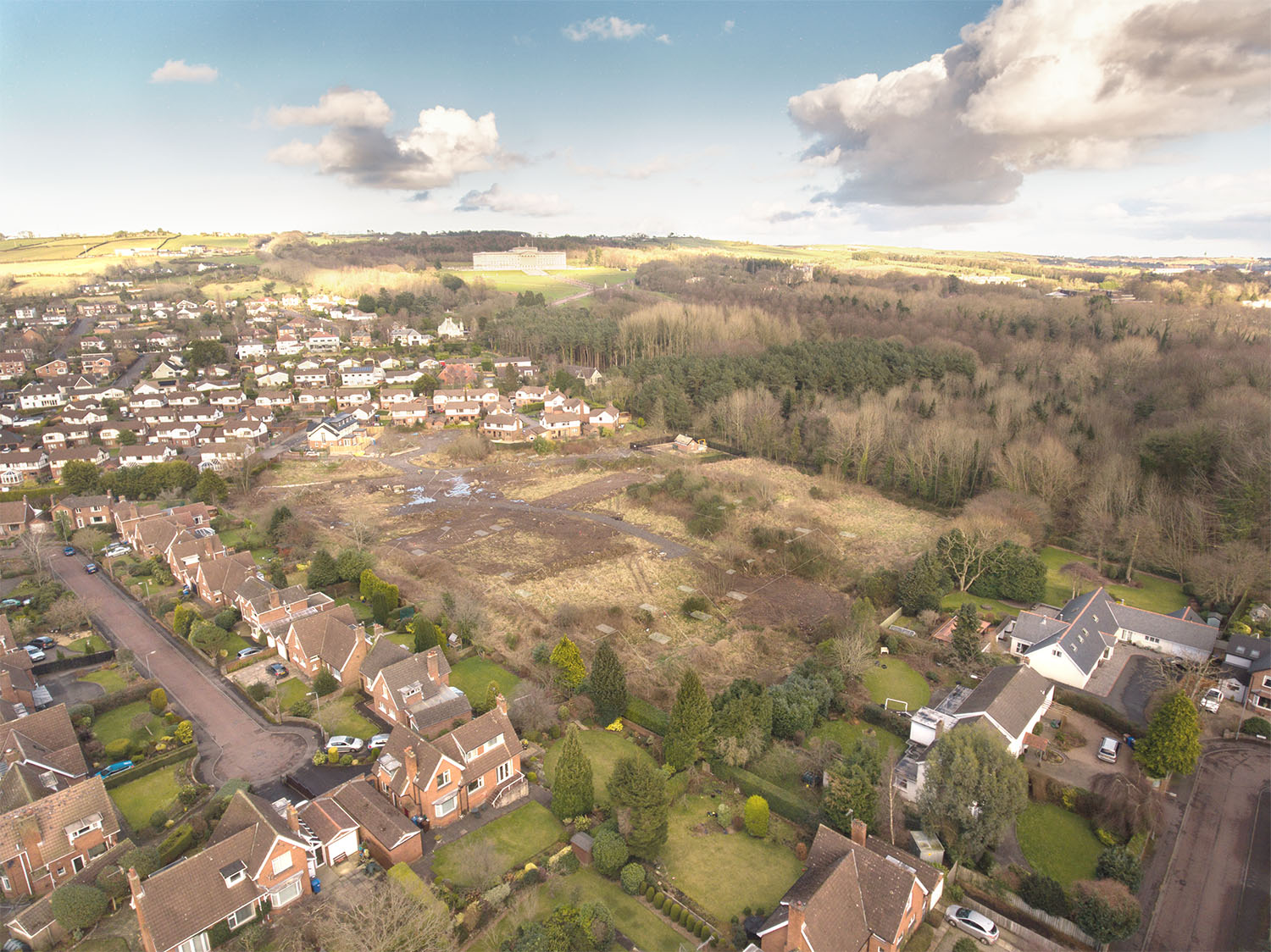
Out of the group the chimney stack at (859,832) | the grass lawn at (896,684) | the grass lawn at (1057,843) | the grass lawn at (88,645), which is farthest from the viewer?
the grass lawn at (88,645)

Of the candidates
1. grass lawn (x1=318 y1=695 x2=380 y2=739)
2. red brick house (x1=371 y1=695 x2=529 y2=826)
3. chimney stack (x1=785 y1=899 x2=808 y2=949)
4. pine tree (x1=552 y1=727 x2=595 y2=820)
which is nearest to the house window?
red brick house (x1=371 y1=695 x2=529 y2=826)

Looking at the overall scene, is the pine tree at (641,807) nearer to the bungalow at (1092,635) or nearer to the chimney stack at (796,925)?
the chimney stack at (796,925)

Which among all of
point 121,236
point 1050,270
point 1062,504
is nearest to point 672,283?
point 1050,270

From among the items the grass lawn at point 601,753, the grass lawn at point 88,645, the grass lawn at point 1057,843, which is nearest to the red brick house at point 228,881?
the grass lawn at point 601,753

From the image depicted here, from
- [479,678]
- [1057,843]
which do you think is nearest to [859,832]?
[1057,843]

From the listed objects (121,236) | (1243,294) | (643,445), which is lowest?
(643,445)

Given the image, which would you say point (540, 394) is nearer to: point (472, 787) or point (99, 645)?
point (99, 645)

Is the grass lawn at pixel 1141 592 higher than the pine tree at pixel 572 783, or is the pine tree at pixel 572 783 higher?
the pine tree at pixel 572 783
